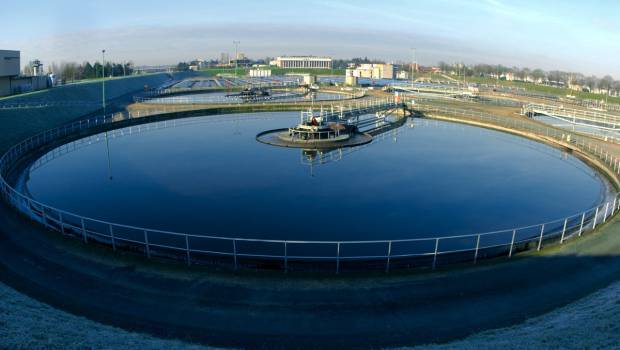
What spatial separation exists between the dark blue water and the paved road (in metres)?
4.96

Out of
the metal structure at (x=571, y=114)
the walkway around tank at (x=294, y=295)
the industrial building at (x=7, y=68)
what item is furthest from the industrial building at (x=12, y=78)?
the metal structure at (x=571, y=114)

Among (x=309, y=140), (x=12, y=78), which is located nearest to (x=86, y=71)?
(x=12, y=78)

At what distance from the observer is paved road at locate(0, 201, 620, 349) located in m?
11.4

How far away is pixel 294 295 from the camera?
13.2m

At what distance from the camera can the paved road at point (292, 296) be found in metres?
11.4

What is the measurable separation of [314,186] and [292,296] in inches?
556

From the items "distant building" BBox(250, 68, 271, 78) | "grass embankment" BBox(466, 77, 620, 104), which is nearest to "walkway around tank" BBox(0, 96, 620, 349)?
"grass embankment" BBox(466, 77, 620, 104)

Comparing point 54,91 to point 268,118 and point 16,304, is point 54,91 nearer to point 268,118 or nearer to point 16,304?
point 268,118

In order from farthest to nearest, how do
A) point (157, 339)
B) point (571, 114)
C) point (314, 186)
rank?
point (571, 114) → point (314, 186) → point (157, 339)

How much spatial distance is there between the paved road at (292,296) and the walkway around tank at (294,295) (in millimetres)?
28

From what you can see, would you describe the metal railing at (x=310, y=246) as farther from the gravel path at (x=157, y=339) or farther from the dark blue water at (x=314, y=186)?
the gravel path at (x=157, y=339)

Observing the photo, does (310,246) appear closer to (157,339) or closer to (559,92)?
(157,339)

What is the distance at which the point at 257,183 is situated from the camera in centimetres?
2722

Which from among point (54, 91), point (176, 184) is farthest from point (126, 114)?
point (176, 184)
